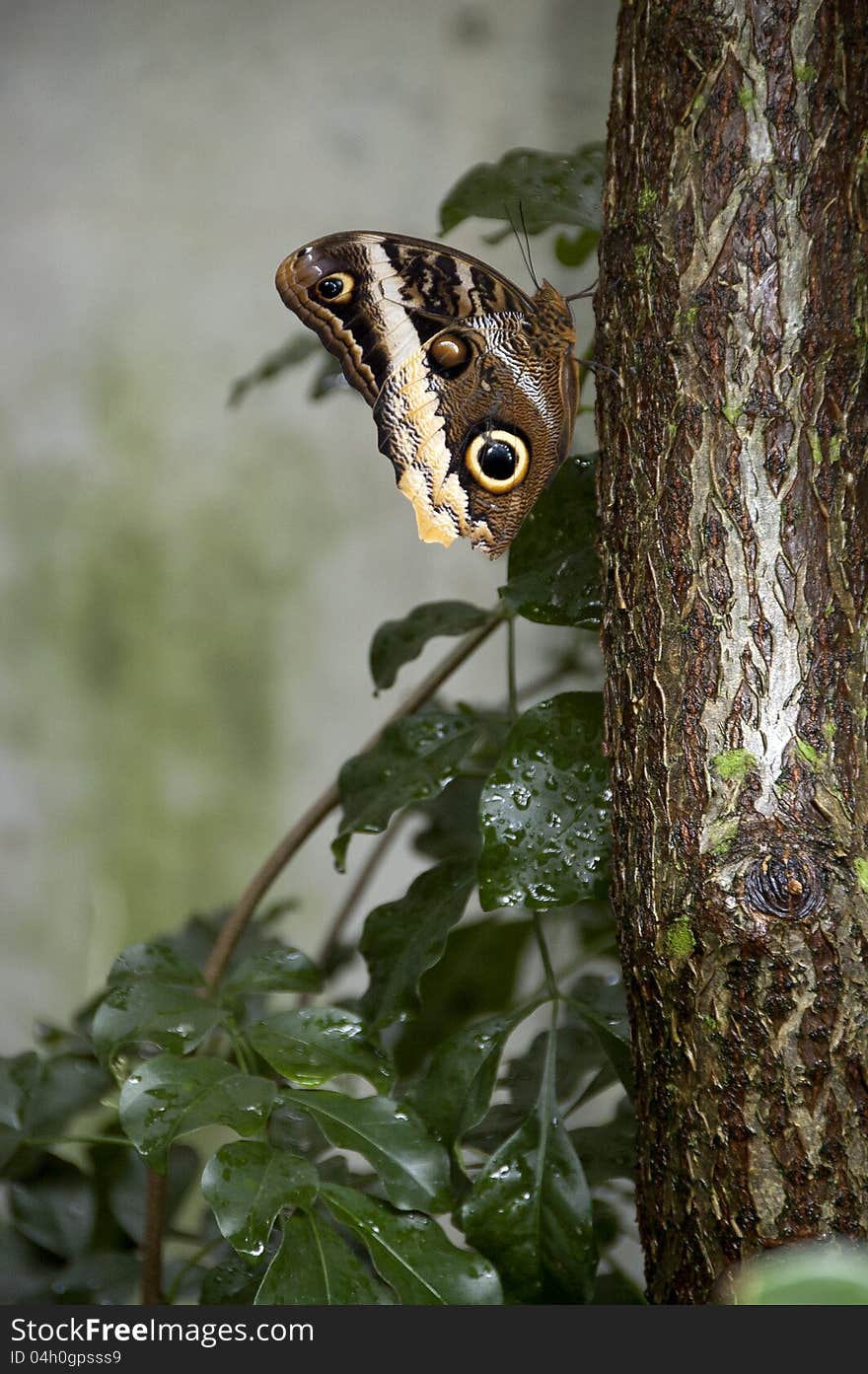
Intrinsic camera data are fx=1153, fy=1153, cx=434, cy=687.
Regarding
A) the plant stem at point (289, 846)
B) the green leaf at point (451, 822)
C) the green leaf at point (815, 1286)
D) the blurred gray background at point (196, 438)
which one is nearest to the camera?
the green leaf at point (815, 1286)

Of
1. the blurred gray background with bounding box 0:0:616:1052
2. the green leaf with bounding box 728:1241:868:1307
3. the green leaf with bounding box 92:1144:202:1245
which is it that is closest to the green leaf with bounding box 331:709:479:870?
the green leaf with bounding box 92:1144:202:1245

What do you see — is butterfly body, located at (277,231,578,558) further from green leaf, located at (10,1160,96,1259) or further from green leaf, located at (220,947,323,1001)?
green leaf, located at (10,1160,96,1259)

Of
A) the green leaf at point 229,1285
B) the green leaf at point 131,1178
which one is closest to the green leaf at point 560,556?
the green leaf at point 229,1285

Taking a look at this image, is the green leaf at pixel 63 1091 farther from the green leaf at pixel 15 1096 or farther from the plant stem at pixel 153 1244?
the plant stem at pixel 153 1244

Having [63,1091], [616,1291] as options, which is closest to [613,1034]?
[616,1291]

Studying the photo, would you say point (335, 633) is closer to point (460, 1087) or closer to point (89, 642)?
point (89, 642)
